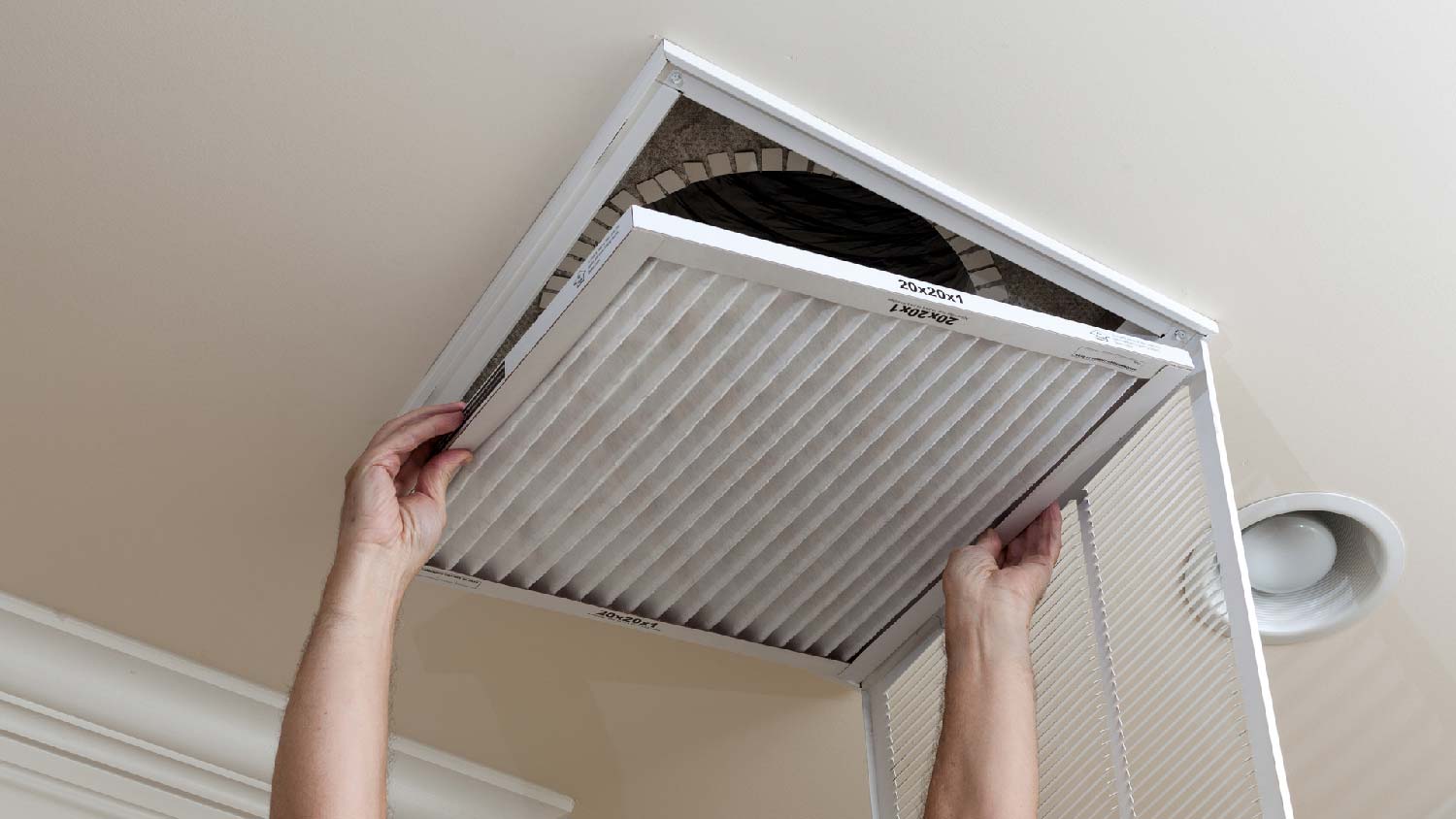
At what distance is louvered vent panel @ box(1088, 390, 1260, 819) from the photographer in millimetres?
1070

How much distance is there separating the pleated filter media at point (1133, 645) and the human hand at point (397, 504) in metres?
0.51

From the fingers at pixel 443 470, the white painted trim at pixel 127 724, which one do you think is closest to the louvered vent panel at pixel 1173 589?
the fingers at pixel 443 470

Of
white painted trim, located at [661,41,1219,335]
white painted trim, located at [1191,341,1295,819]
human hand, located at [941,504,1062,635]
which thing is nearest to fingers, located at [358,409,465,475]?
white painted trim, located at [661,41,1219,335]

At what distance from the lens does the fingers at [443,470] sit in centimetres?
103

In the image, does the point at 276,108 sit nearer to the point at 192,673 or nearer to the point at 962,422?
the point at 962,422

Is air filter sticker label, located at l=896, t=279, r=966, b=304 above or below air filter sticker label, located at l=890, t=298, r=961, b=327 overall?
above

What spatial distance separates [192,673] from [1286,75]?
1295 millimetres

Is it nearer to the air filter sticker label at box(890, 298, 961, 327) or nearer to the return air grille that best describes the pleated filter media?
the return air grille

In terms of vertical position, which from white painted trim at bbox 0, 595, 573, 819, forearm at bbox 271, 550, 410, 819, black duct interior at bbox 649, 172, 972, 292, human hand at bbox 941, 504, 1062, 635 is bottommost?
forearm at bbox 271, 550, 410, 819

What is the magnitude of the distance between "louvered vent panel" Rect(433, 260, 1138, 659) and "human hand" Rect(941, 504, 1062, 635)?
0.09 ft

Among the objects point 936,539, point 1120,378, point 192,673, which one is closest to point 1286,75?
point 1120,378

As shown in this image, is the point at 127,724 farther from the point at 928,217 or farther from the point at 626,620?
the point at 928,217

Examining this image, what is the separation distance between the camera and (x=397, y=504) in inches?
42.0

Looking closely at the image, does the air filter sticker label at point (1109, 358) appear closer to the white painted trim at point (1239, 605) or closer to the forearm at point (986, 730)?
the white painted trim at point (1239, 605)
